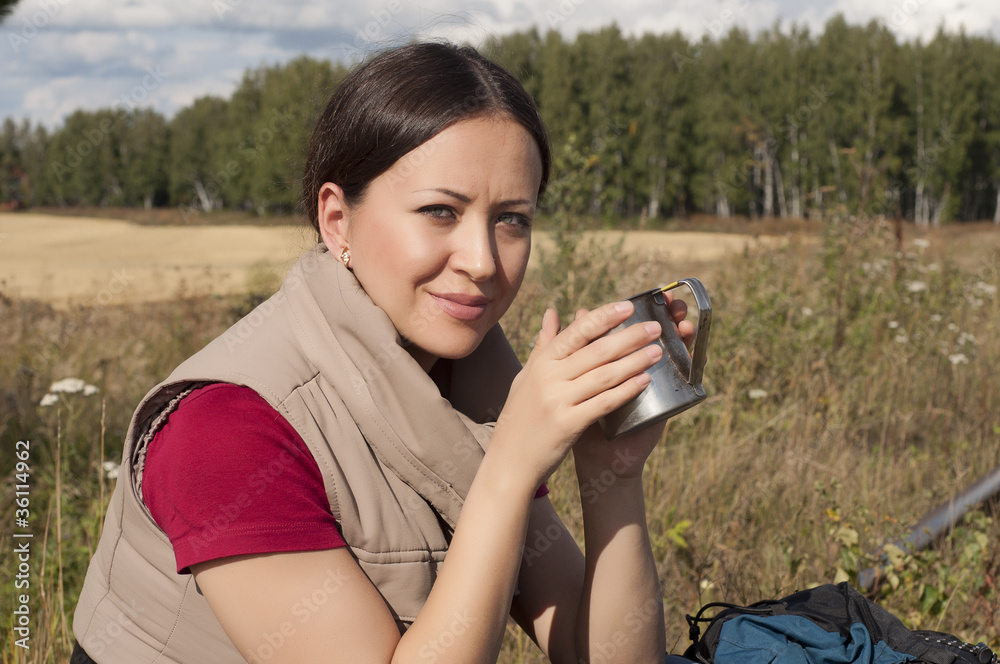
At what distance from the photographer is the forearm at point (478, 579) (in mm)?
1148

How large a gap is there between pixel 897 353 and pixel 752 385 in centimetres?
89

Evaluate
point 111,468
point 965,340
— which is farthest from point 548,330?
point 965,340

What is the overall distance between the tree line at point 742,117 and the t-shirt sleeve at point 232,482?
27.4 metres

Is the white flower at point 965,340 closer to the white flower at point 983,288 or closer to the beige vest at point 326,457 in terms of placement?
the white flower at point 983,288

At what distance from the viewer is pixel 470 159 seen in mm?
1419

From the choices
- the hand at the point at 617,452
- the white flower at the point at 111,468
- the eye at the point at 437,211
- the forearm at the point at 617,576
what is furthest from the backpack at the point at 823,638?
the white flower at the point at 111,468

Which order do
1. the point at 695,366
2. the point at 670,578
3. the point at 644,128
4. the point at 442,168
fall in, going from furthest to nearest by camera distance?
the point at 644,128, the point at 670,578, the point at 442,168, the point at 695,366

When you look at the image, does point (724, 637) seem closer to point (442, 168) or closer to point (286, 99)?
point (442, 168)

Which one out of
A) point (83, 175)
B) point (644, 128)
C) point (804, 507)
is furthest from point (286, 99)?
point (804, 507)

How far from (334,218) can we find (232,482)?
0.64 meters

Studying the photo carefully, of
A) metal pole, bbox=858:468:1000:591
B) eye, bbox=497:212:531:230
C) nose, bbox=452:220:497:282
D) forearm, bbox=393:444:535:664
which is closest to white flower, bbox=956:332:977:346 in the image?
metal pole, bbox=858:468:1000:591

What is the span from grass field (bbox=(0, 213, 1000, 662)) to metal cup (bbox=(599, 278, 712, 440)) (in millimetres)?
1272

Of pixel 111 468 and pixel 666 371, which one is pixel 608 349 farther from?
pixel 111 468

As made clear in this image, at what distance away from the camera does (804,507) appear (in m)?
3.11
